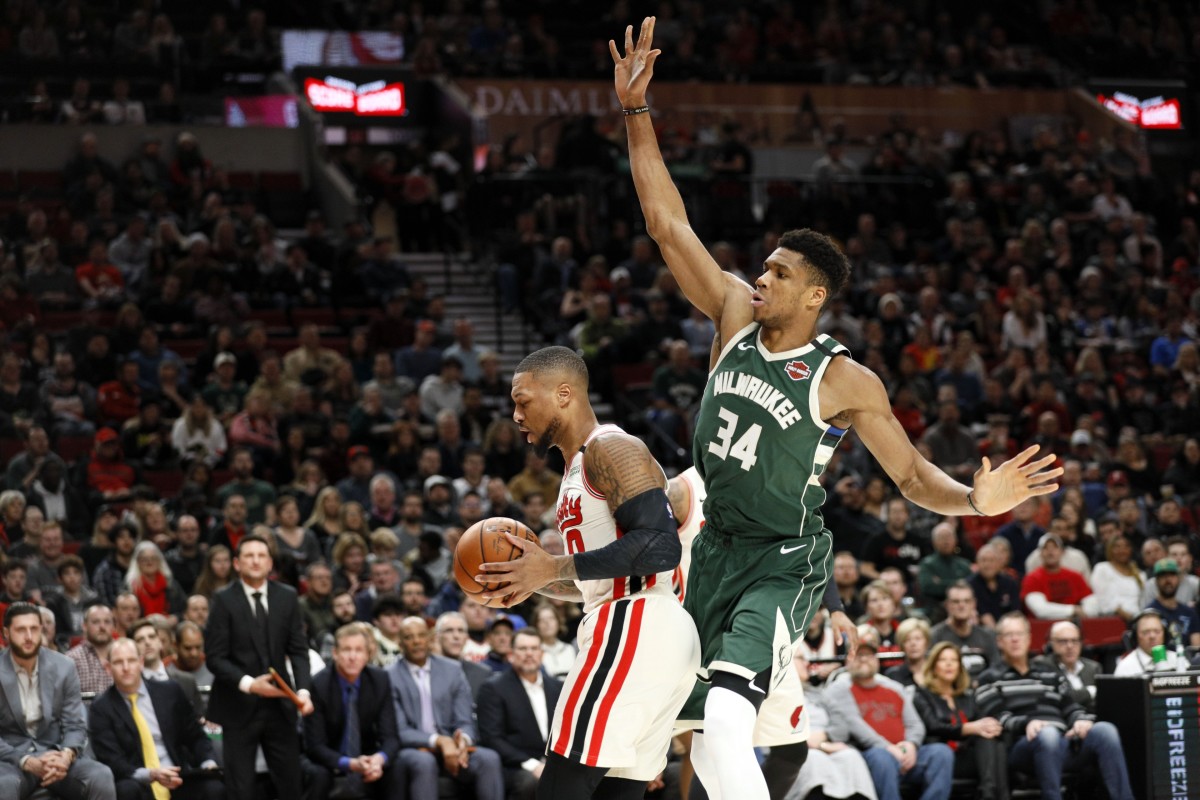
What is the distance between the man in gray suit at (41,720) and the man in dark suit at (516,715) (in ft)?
7.74

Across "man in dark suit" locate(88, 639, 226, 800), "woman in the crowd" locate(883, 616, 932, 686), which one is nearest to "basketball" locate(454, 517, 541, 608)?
"man in dark suit" locate(88, 639, 226, 800)

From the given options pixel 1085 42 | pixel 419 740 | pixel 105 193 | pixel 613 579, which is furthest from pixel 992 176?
Answer: pixel 613 579

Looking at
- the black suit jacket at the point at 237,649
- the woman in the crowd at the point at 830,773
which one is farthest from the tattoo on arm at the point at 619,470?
the woman in the crowd at the point at 830,773

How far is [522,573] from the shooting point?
15.8 ft

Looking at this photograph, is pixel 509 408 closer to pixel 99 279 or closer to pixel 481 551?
pixel 99 279

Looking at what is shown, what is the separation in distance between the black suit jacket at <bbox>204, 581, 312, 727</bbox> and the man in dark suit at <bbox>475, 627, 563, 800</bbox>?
1.29 m

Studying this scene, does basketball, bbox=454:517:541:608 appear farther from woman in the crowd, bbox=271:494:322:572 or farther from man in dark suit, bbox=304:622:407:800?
woman in the crowd, bbox=271:494:322:572

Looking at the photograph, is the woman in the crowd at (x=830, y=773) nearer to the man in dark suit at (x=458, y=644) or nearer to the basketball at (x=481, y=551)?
the man in dark suit at (x=458, y=644)

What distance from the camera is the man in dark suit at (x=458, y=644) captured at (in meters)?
10.5

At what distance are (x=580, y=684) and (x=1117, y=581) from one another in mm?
9110

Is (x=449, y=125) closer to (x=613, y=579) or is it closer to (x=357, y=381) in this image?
(x=357, y=381)

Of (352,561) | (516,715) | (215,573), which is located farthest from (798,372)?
(352,561)

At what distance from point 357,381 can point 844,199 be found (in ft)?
24.7

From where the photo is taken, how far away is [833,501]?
13.9m
